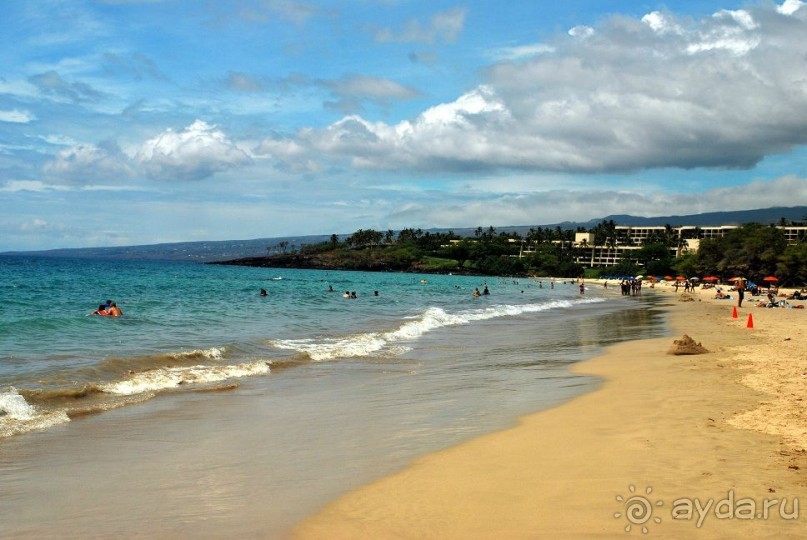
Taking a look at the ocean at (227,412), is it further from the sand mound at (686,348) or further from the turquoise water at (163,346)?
the sand mound at (686,348)

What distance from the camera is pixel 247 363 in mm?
16875

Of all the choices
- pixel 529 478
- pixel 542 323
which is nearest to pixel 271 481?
pixel 529 478

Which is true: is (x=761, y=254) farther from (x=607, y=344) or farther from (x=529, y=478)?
(x=529, y=478)

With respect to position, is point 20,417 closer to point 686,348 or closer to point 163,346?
point 163,346

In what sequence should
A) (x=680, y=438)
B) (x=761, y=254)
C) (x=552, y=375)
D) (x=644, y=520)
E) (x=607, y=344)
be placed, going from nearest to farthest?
1. (x=644, y=520)
2. (x=680, y=438)
3. (x=552, y=375)
4. (x=607, y=344)
5. (x=761, y=254)

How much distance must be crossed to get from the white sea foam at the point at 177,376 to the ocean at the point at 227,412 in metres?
0.06

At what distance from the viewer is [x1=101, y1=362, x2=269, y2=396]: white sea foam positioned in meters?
13.1

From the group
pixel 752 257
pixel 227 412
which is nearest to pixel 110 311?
pixel 227 412

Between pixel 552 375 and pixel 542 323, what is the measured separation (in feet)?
59.8

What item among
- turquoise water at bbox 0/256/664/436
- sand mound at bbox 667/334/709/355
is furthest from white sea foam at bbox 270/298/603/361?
sand mound at bbox 667/334/709/355

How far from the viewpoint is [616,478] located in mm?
6848

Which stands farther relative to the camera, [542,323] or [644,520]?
[542,323]

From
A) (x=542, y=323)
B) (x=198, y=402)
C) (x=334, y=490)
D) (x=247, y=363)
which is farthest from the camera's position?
(x=542, y=323)

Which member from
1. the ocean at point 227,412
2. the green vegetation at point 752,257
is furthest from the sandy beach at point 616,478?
the green vegetation at point 752,257
